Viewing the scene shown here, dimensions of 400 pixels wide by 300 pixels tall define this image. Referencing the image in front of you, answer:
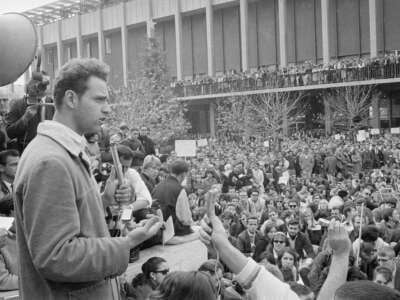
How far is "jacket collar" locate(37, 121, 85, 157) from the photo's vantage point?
6.89 ft

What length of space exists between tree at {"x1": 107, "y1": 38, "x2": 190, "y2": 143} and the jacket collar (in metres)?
27.1

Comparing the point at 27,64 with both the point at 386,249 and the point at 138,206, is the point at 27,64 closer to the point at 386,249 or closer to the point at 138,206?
A: the point at 138,206

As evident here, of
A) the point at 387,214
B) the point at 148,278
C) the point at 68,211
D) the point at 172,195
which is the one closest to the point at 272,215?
the point at 387,214

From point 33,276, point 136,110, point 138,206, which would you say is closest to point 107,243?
point 33,276

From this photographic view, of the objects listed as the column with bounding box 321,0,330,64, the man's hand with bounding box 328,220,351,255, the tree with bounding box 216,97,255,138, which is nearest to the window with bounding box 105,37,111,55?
the tree with bounding box 216,97,255,138

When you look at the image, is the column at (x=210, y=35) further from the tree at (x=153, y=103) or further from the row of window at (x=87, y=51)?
the row of window at (x=87, y=51)

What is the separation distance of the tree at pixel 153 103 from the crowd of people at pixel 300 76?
1.90 m

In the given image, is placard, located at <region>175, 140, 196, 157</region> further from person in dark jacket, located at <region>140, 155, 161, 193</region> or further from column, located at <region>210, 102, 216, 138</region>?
column, located at <region>210, 102, 216, 138</region>

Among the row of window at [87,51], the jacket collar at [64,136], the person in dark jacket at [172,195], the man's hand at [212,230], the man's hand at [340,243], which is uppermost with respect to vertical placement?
the row of window at [87,51]

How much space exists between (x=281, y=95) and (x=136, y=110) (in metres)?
8.93

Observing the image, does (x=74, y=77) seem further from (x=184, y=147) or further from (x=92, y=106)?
(x=184, y=147)

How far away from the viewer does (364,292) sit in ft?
7.64

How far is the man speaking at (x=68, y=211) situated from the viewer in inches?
75.7

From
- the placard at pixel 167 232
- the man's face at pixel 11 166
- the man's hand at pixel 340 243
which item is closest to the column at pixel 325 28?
the placard at pixel 167 232
